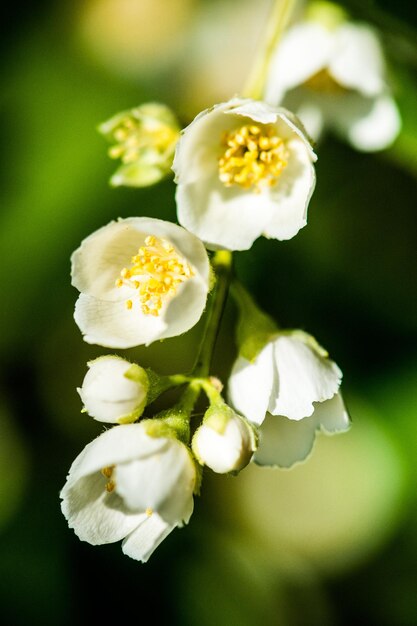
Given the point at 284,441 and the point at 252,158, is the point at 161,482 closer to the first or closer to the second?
the point at 284,441

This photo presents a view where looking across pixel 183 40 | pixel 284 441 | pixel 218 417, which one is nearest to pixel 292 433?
pixel 284 441

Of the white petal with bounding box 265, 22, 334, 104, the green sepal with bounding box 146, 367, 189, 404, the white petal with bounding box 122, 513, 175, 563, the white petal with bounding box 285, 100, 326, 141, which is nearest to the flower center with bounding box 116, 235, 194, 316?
the green sepal with bounding box 146, 367, 189, 404

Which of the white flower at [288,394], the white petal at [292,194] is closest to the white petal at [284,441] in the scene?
the white flower at [288,394]

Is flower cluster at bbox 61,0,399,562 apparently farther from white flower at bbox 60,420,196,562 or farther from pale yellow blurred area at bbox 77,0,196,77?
pale yellow blurred area at bbox 77,0,196,77

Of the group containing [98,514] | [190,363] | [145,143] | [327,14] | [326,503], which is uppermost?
[327,14]

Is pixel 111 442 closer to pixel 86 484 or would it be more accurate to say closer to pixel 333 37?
pixel 86 484

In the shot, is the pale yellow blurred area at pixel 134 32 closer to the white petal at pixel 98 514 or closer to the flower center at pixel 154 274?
the flower center at pixel 154 274
